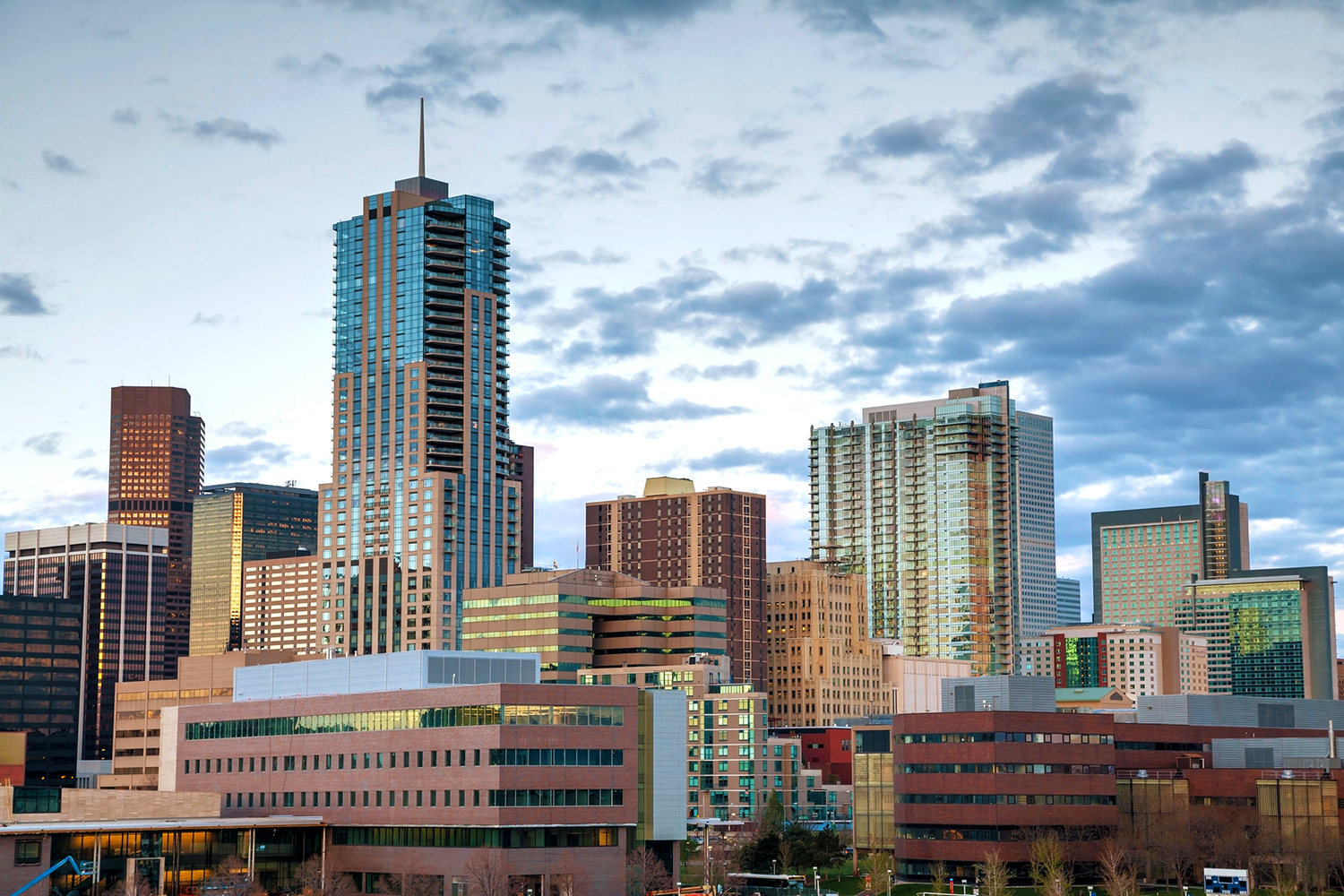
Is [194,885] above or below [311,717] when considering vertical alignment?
below

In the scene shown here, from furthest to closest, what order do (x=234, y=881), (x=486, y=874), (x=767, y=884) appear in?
(x=767, y=884) < (x=234, y=881) < (x=486, y=874)

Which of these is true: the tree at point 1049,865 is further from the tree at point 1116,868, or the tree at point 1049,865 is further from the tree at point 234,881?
the tree at point 234,881

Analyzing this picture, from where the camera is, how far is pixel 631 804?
17288 centimetres

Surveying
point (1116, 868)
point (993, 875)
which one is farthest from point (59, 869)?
point (1116, 868)

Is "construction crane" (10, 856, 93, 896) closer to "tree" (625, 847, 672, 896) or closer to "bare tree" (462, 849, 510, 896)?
"bare tree" (462, 849, 510, 896)

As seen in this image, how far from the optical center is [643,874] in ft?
562

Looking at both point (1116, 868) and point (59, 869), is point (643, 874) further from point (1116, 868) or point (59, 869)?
point (59, 869)

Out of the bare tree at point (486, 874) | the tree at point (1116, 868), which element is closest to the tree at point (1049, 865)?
the tree at point (1116, 868)

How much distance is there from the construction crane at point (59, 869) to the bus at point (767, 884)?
2502 inches

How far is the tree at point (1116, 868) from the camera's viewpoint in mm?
170250

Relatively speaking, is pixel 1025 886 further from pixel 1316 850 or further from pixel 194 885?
pixel 194 885

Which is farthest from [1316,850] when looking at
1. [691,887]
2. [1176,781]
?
[691,887]

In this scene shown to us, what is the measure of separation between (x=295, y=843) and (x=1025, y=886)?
72.4 meters

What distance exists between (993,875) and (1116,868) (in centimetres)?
1774
